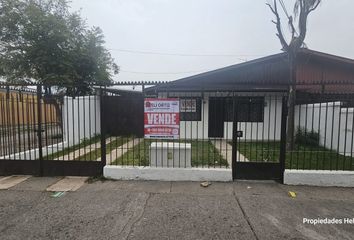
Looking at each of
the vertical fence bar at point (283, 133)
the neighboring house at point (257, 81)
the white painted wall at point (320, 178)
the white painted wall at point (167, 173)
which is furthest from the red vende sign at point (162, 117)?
the neighboring house at point (257, 81)

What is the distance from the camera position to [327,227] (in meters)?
3.55

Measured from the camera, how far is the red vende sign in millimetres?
5566

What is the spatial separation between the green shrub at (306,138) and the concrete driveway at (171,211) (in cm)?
532

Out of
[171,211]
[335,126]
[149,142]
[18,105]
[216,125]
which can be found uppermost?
[18,105]

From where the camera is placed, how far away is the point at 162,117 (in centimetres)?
559

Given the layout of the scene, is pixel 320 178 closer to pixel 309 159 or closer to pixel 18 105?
pixel 309 159

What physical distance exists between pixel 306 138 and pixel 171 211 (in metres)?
8.35

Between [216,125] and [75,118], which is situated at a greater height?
[75,118]

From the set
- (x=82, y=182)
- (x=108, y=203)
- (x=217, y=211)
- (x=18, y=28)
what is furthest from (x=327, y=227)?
(x=18, y=28)

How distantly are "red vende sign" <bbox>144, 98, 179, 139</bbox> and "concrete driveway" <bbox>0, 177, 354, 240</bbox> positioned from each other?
1.12 metres

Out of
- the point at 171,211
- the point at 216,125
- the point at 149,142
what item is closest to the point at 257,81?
the point at 216,125

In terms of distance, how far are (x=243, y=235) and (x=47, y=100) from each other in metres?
5.62

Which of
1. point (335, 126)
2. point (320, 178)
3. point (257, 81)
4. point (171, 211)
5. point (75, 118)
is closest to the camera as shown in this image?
point (171, 211)

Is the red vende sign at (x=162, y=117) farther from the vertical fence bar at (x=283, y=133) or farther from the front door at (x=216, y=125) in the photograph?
the front door at (x=216, y=125)
